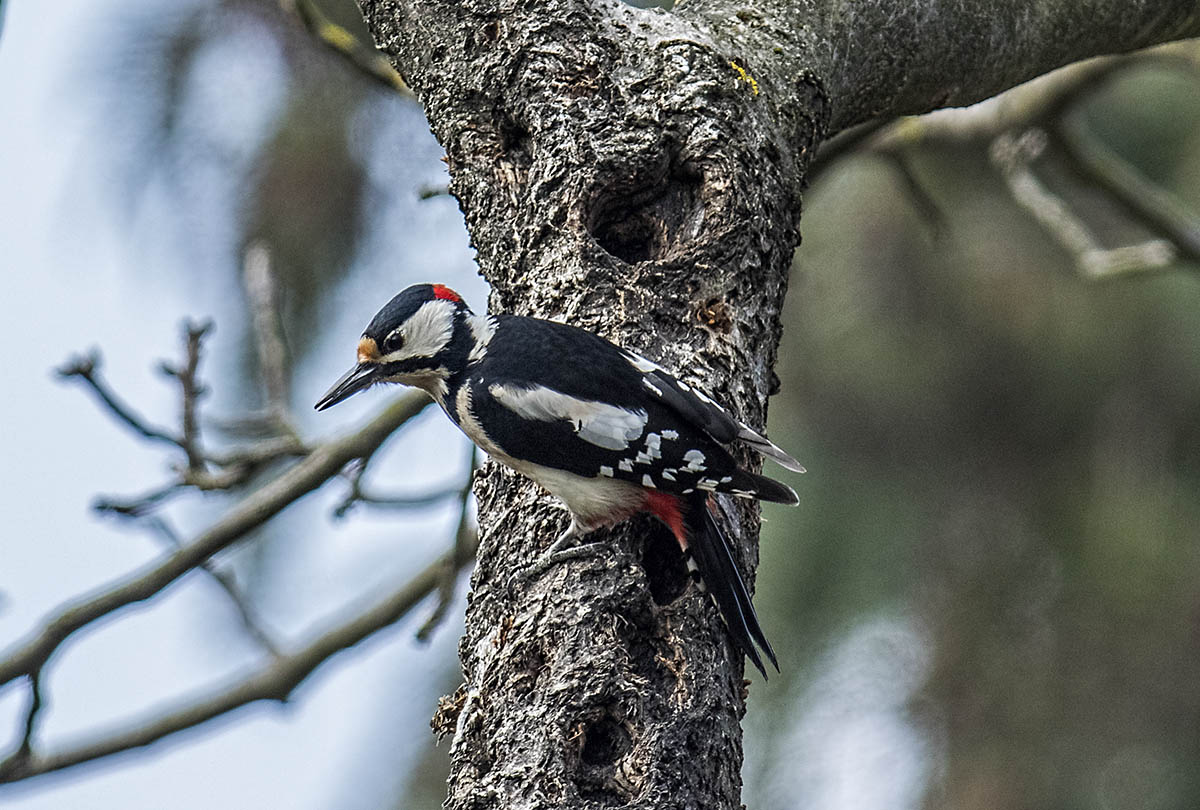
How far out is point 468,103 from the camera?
2658 mm

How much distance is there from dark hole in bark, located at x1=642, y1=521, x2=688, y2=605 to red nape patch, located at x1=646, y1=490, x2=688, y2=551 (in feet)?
0.13

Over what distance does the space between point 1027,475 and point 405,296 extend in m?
2.44

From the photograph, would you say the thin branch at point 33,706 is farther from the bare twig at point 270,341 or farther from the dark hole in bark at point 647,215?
the dark hole in bark at point 647,215

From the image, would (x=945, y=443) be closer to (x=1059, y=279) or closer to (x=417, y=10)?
(x=1059, y=279)

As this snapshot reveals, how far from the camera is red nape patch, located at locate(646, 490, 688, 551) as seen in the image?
223 centimetres

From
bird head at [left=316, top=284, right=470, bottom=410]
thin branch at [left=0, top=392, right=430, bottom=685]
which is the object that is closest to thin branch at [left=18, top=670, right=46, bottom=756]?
thin branch at [left=0, top=392, right=430, bottom=685]

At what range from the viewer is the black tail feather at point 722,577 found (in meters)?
2.13

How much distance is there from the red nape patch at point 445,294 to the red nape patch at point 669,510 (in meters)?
0.68

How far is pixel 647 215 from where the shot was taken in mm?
2572

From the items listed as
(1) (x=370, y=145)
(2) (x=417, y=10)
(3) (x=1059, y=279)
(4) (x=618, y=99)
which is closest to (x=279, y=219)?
(1) (x=370, y=145)

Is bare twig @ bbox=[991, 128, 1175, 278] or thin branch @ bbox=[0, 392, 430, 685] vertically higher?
bare twig @ bbox=[991, 128, 1175, 278]

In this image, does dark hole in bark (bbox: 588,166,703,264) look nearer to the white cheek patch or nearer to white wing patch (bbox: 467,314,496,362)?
white wing patch (bbox: 467,314,496,362)

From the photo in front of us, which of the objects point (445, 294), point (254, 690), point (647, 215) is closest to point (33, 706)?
point (254, 690)

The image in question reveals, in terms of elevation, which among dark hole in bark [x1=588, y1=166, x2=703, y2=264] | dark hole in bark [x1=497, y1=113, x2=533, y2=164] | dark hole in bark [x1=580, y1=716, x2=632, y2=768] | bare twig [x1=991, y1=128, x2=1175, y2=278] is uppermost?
dark hole in bark [x1=497, y1=113, x2=533, y2=164]
